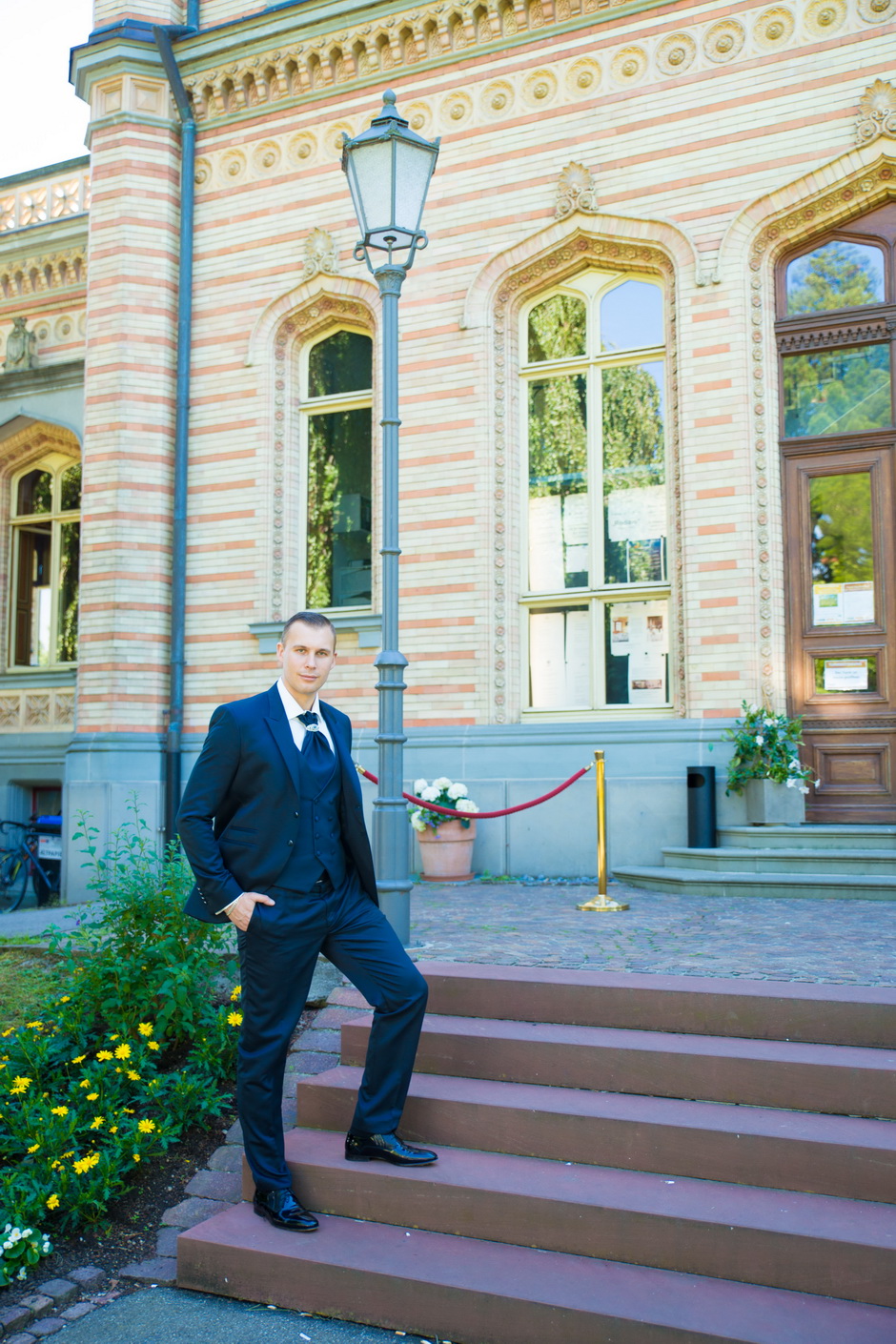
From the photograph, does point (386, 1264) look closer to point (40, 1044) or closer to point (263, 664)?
point (40, 1044)

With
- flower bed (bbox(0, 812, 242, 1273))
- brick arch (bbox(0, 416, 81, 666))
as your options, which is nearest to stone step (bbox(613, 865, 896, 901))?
flower bed (bbox(0, 812, 242, 1273))

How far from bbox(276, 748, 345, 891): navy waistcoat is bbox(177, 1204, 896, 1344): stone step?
1208 millimetres

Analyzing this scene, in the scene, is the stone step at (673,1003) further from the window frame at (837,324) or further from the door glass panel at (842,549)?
the window frame at (837,324)

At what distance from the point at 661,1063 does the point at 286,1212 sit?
63.7 inches

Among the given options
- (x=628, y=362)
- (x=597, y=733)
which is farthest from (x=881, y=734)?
(x=628, y=362)

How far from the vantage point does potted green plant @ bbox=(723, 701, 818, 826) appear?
896cm

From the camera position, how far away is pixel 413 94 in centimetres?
1118

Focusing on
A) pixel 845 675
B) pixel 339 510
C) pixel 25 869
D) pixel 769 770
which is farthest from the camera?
pixel 25 869

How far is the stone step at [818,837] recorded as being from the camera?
866cm

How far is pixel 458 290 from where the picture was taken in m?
10.8

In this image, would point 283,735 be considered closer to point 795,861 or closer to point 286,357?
point 795,861

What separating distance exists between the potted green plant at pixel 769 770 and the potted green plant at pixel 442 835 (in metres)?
2.41

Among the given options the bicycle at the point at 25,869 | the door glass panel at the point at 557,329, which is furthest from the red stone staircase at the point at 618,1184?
the bicycle at the point at 25,869

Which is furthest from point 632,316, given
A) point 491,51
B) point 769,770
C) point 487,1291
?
point 487,1291
